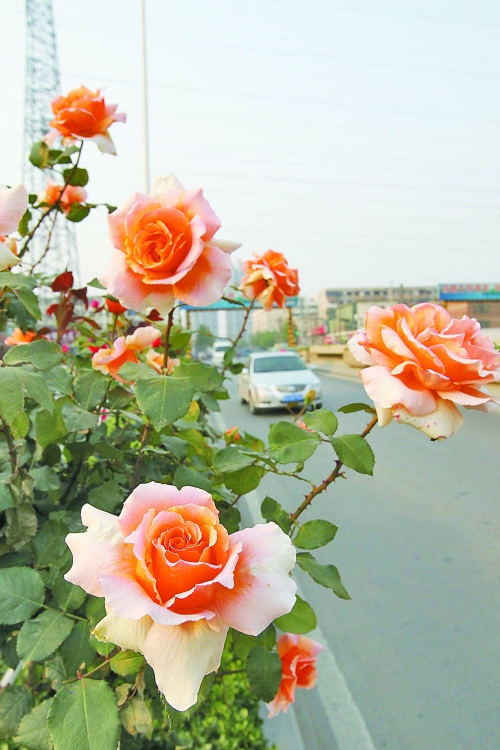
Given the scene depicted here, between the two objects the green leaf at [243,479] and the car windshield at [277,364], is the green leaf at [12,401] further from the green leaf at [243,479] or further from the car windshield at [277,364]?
the car windshield at [277,364]

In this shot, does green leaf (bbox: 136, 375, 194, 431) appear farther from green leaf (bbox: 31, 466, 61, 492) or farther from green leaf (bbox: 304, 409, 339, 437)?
green leaf (bbox: 31, 466, 61, 492)

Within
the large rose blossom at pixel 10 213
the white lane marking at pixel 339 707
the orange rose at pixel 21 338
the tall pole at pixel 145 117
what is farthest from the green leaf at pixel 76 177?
the tall pole at pixel 145 117

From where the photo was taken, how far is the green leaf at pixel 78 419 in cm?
87

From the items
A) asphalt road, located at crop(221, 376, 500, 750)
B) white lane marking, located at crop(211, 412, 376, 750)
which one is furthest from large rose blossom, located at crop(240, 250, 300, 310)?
white lane marking, located at crop(211, 412, 376, 750)

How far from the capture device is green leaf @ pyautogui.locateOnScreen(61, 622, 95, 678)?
74cm

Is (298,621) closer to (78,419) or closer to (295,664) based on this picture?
(295,664)

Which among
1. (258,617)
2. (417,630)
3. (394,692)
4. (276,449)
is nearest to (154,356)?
(276,449)

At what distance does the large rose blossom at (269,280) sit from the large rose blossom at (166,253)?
22.5 inches

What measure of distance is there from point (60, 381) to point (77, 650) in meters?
0.43

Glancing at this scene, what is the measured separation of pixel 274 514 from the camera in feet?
2.61

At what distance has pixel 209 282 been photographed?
25.2 inches

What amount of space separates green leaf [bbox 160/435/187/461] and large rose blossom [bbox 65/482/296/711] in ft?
1.71

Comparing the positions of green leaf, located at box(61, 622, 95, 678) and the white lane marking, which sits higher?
green leaf, located at box(61, 622, 95, 678)

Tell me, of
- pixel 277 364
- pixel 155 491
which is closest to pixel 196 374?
pixel 155 491
